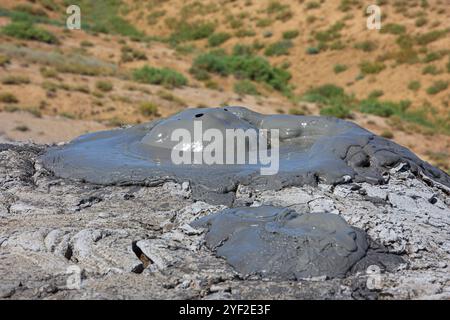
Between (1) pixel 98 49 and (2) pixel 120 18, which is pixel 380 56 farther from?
(2) pixel 120 18

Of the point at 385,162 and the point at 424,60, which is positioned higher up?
the point at 424,60

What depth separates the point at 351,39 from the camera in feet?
66.7

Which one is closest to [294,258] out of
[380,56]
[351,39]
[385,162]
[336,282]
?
[336,282]

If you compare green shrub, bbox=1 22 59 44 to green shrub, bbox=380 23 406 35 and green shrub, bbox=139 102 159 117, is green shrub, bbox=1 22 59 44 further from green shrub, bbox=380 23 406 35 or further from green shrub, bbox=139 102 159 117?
green shrub, bbox=380 23 406 35

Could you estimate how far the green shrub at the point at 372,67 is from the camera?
18.1 m

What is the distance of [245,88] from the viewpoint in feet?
53.6

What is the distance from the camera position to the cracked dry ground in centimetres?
310

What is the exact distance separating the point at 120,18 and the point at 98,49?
8.63m

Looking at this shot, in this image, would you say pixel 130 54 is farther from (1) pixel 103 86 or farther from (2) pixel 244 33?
(2) pixel 244 33

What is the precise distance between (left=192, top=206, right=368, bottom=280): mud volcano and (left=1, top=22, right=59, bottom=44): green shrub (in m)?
15.1

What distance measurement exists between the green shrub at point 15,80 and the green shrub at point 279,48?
32.6 feet

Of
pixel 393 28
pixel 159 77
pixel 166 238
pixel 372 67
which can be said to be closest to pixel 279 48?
pixel 393 28

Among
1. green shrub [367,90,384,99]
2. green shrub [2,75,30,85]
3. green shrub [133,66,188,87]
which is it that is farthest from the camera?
green shrub [367,90,384,99]

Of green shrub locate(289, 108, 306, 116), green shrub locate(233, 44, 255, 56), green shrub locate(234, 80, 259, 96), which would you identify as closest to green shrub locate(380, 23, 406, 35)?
green shrub locate(233, 44, 255, 56)
